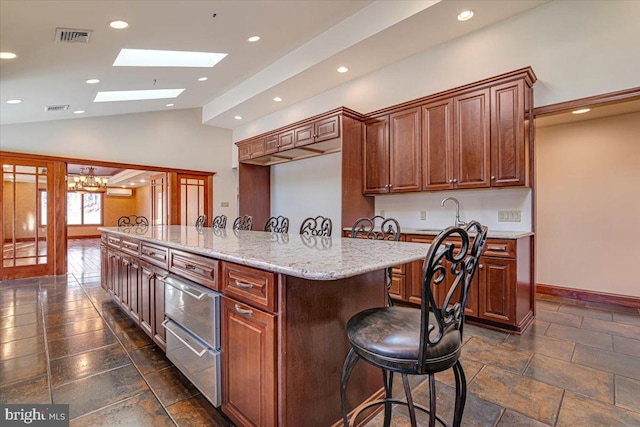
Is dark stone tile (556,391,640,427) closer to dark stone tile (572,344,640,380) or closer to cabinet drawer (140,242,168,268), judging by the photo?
dark stone tile (572,344,640,380)

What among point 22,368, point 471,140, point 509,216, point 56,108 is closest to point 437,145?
point 471,140

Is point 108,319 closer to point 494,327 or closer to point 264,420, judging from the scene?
point 264,420

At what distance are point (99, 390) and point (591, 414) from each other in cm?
276

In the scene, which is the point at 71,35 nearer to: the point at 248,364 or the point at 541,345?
the point at 248,364

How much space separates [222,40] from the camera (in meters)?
3.65

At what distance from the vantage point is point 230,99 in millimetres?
5793

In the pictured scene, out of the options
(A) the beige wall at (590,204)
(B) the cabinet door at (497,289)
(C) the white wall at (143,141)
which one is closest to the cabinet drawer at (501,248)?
(B) the cabinet door at (497,289)

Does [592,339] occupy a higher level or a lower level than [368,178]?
lower

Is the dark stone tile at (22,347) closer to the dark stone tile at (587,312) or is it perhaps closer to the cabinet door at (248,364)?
the cabinet door at (248,364)

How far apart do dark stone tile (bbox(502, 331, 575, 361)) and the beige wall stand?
179cm

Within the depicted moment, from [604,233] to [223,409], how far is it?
4.49 m

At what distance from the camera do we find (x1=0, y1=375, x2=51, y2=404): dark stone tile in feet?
5.56

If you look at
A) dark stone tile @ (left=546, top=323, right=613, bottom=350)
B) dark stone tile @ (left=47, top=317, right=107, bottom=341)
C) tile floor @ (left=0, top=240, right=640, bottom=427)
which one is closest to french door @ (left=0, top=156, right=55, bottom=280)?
tile floor @ (left=0, top=240, right=640, bottom=427)

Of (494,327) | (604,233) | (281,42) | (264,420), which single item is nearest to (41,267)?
(281,42)
